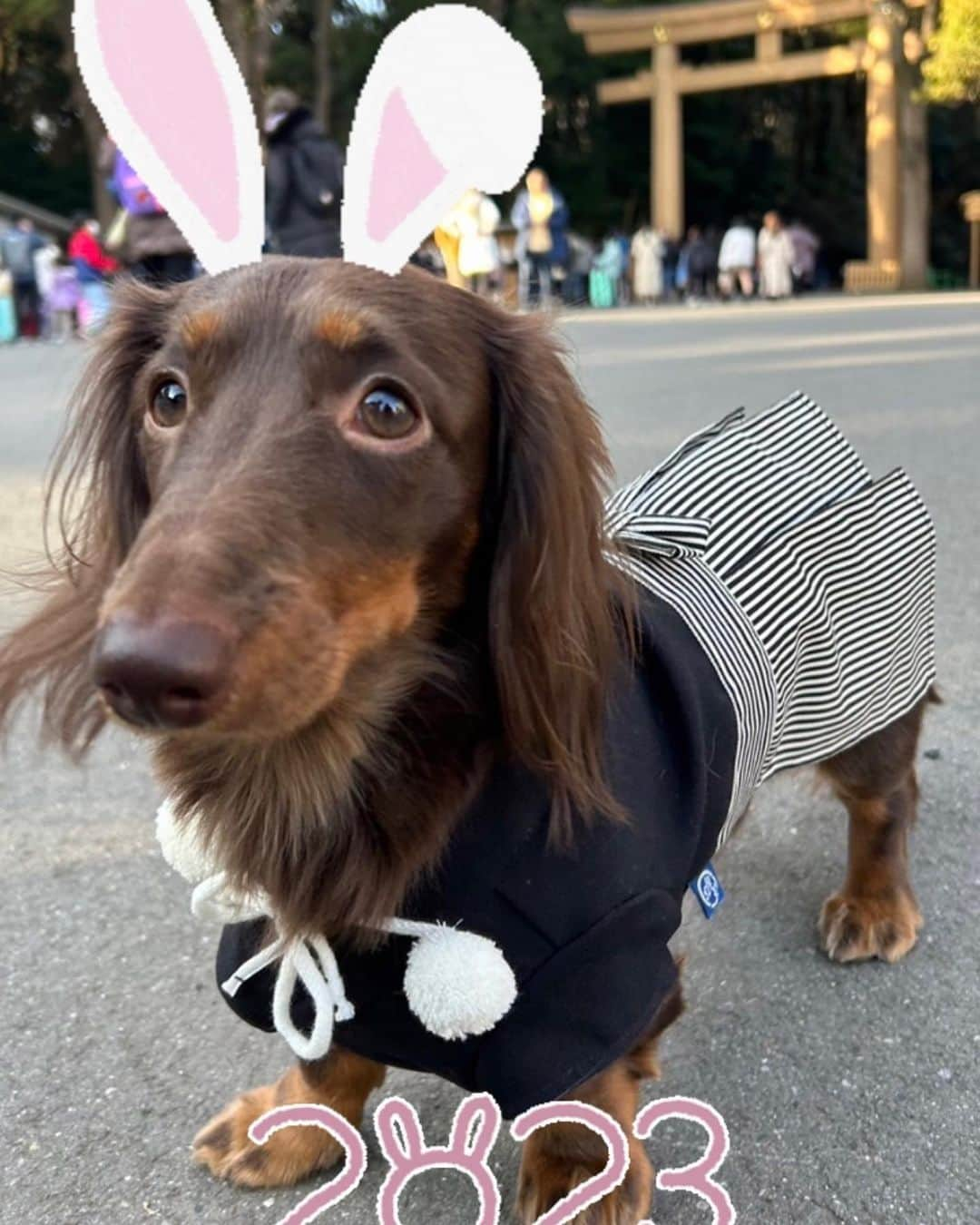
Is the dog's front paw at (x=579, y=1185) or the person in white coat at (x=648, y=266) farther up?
the person in white coat at (x=648, y=266)

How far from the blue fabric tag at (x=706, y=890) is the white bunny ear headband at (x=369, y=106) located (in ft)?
3.10

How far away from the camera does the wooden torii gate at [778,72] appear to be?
24391mm

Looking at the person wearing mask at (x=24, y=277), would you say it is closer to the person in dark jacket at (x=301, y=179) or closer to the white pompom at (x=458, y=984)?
the person in dark jacket at (x=301, y=179)

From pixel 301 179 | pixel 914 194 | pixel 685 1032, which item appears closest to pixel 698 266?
pixel 914 194

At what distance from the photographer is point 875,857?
2.27 m

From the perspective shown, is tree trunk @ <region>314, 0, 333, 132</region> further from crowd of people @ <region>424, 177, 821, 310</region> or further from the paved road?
the paved road

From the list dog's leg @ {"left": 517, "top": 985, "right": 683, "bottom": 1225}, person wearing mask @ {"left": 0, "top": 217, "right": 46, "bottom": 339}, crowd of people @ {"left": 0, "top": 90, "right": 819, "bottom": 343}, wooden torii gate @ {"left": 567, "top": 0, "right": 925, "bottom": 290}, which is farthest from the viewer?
wooden torii gate @ {"left": 567, "top": 0, "right": 925, "bottom": 290}

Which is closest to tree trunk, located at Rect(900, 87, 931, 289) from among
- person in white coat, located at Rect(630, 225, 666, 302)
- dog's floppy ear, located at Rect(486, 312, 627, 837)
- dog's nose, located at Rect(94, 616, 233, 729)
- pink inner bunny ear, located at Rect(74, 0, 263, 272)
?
person in white coat, located at Rect(630, 225, 666, 302)

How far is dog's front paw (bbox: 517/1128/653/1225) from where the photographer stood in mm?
1616

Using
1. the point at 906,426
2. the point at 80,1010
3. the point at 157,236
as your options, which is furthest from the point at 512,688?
the point at 157,236

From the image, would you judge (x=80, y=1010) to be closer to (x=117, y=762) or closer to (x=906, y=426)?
(x=117, y=762)

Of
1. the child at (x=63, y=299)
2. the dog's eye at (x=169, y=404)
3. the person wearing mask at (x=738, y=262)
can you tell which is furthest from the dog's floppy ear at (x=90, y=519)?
the person wearing mask at (x=738, y=262)

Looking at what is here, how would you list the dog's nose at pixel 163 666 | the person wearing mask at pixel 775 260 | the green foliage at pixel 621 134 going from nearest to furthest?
the dog's nose at pixel 163 666, the person wearing mask at pixel 775 260, the green foliage at pixel 621 134

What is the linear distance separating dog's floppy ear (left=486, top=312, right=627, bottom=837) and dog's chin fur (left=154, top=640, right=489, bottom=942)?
0.09m
